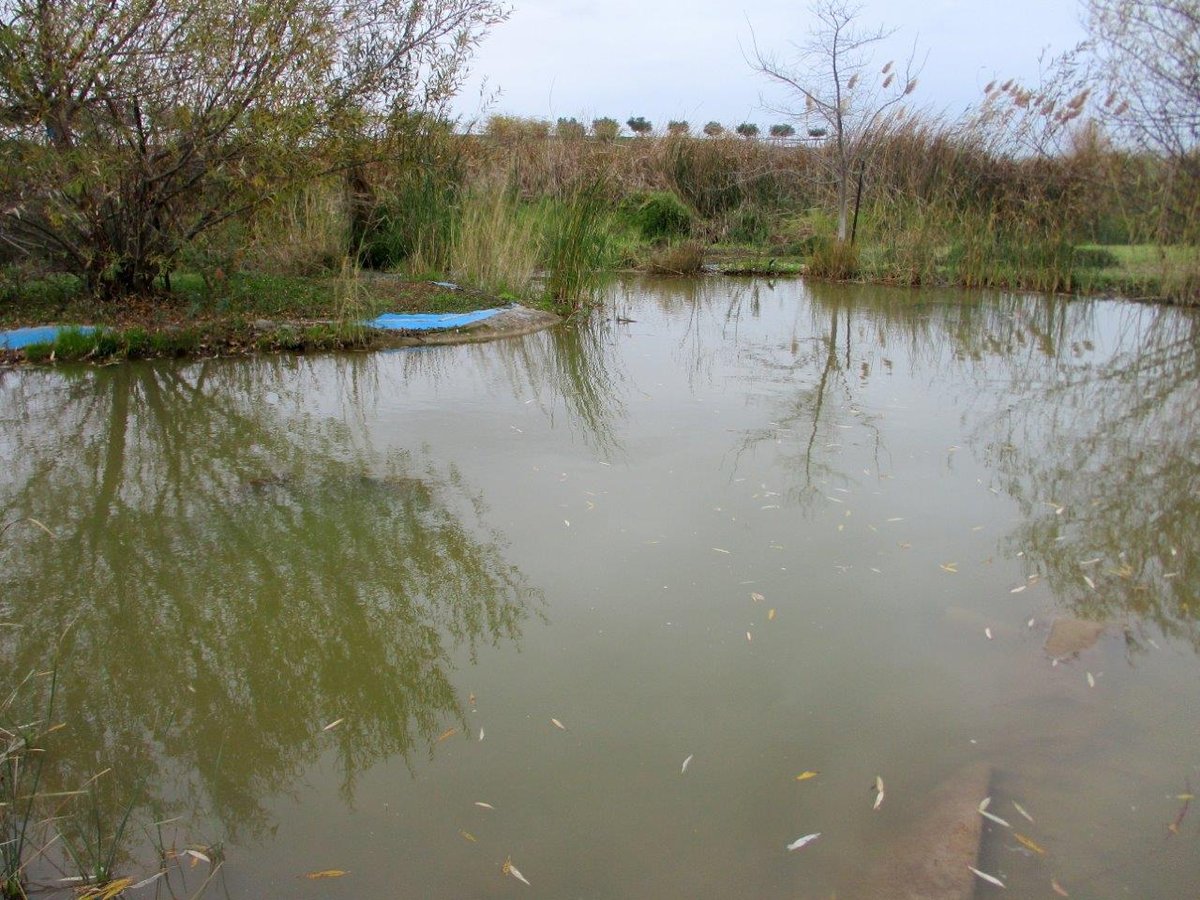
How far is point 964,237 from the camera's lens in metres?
10.4

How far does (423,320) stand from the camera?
6.95 meters

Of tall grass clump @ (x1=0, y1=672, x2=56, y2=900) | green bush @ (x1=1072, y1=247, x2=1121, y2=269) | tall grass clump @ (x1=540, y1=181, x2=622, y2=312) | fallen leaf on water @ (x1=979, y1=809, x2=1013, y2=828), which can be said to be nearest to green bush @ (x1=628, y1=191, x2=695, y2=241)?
tall grass clump @ (x1=540, y1=181, x2=622, y2=312)

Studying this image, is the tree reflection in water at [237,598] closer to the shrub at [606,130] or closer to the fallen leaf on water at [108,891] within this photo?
the fallen leaf on water at [108,891]

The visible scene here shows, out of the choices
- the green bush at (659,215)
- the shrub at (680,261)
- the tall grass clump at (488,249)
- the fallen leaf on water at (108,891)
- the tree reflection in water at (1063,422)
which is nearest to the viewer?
the fallen leaf on water at (108,891)

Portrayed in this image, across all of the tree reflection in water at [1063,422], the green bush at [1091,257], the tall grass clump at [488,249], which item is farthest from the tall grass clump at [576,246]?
the green bush at [1091,257]

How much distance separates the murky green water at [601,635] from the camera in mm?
1856

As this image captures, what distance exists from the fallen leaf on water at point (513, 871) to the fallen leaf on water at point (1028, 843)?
94cm

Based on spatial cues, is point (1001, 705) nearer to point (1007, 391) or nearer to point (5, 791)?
point (5, 791)

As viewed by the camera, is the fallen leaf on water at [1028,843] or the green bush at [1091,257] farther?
the green bush at [1091,257]

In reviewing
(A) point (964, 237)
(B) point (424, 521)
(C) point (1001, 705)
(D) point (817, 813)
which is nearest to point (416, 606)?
(B) point (424, 521)

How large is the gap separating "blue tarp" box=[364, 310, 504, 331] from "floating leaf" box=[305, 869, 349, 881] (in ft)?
17.1

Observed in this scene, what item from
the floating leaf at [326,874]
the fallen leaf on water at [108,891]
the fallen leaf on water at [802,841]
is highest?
the fallen leaf on water at [802,841]

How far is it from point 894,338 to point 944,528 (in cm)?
424

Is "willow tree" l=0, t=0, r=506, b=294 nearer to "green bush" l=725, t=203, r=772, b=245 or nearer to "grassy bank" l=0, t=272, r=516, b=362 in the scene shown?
"grassy bank" l=0, t=272, r=516, b=362
